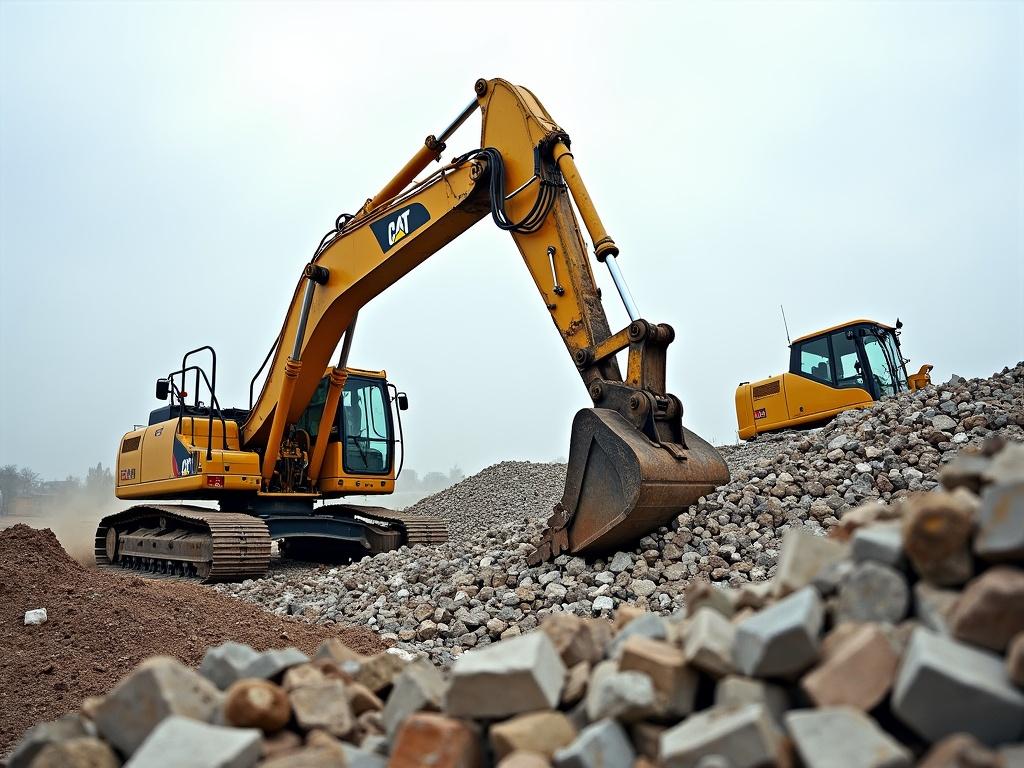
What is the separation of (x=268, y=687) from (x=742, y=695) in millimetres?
1302

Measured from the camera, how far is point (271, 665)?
2.50 meters

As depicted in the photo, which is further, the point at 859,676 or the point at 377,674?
the point at 377,674

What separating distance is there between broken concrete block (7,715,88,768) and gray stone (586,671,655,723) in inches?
58.1

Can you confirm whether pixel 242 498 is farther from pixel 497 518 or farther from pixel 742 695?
pixel 742 695

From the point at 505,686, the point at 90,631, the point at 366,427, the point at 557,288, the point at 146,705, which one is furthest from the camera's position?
the point at 366,427

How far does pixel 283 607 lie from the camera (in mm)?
7176

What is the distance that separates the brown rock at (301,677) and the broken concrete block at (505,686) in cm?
48

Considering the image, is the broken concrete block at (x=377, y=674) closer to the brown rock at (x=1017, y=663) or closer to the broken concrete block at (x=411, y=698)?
the broken concrete block at (x=411, y=698)

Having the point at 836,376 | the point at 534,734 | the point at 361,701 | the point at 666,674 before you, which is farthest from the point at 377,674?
the point at 836,376

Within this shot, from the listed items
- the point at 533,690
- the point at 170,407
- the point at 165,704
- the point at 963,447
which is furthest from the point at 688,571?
the point at 170,407

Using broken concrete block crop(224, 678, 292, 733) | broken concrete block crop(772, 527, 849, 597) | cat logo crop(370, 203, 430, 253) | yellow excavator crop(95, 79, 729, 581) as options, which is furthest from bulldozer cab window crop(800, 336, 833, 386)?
broken concrete block crop(224, 678, 292, 733)

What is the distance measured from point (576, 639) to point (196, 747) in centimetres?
108

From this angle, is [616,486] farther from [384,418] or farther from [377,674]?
[384,418]

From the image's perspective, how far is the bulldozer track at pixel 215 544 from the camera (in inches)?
352
